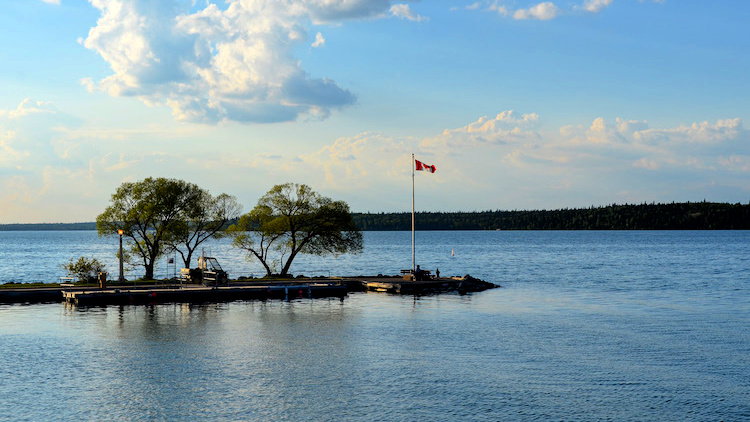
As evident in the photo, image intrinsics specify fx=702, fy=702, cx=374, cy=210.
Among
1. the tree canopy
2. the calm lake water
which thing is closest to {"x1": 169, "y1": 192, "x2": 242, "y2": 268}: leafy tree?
the tree canopy

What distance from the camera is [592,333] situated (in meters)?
48.5

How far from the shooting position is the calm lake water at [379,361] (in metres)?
29.2

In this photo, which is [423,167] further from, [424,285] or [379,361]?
[379,361]

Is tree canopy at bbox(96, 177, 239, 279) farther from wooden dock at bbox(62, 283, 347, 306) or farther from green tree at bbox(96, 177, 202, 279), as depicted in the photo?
wooden dock at bbox(62, 283, 347, 306)

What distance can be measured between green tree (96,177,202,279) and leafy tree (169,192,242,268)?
2.31ft

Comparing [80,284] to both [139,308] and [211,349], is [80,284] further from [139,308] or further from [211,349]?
[211,349]

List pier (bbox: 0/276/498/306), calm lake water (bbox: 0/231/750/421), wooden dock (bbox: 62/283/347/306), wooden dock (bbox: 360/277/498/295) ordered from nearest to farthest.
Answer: calm lake water (bbox: 0/231/750/421) → wooden dock (bbox: 62/283/347/306) → pier (bbox: 0/276/498/306) → wooden dock (bbox: 360/277/498/295)

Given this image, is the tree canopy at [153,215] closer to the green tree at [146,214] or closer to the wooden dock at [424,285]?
the green tree at [146,214]

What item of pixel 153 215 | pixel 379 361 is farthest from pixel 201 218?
pixel 379 361

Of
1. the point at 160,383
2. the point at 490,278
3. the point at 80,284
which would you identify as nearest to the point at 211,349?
the point at 160,383

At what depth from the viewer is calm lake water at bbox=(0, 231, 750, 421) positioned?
2922cm

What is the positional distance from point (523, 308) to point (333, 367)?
30984 millimetres

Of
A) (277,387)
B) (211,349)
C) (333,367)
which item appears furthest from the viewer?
(211,349)

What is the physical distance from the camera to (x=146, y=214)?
7644 cm
